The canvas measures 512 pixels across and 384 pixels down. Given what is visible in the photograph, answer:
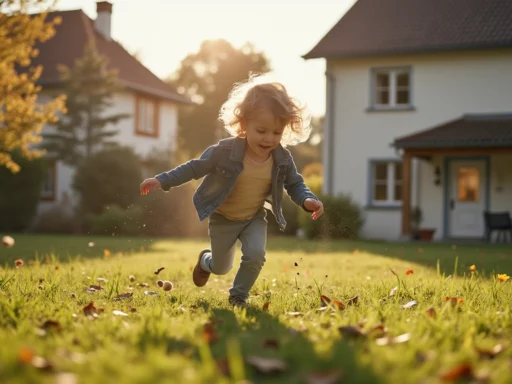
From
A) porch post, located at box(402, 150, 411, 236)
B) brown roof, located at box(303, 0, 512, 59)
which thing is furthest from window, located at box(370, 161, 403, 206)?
brown roof, located at box(303, 0, 512, 59)

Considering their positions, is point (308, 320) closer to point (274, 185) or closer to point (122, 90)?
point (274, 185)

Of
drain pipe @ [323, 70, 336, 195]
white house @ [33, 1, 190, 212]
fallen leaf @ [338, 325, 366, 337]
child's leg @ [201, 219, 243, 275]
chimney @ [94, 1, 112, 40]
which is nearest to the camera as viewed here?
fallen leaf @ [338, 325, 366, 337]

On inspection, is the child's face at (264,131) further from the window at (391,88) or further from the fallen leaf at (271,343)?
the window at (391,88)

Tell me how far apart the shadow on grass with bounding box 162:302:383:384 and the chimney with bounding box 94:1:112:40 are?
99.0 ft

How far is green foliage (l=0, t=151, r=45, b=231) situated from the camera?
77.9 ft

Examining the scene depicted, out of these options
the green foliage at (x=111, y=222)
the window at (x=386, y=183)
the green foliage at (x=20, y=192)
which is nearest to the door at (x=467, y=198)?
the window at (x=386, y=183)

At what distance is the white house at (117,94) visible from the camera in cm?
2870

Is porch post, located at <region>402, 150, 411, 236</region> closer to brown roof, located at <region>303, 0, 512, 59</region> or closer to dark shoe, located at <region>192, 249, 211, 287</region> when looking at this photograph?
Result: brown roof, located at <region>303, 0, 512, 59</region>

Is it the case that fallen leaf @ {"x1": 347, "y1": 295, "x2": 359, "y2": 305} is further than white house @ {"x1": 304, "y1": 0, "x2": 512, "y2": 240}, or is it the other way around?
white house @ {"x1": 304, "y1": 0, "x2": 512, "y2": 240}

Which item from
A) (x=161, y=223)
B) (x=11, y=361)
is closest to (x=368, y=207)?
(x=161, y=223)

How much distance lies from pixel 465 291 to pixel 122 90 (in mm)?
23570

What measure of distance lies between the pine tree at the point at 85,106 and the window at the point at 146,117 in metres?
3.43

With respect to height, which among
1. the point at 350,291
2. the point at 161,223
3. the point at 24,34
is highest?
the point at 24,34

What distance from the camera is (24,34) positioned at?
585 inches
